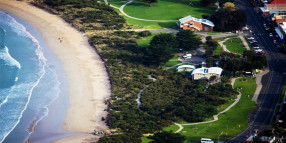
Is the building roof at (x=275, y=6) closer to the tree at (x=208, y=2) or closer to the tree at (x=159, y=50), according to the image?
the tree at (x=208, y=2)

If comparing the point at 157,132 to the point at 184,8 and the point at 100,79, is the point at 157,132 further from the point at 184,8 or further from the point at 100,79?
the point at 184,8

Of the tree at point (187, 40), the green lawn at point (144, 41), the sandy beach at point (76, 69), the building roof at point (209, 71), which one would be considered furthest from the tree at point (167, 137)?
the green lawn at point (144, 41)

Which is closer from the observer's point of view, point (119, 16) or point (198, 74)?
point (198, 74)

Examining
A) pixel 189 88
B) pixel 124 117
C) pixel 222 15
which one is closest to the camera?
pixel 124 117

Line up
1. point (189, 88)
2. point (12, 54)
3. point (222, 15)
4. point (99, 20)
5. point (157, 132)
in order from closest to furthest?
point (157, 132) < point (189, 88) < point (12, 54) < point (222, 15) < point (99, 20)

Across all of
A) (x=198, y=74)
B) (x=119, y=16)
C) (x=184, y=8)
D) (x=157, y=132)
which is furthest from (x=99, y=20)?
(x=157, y=132)

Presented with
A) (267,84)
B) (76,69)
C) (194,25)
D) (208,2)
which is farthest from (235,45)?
(76,69)

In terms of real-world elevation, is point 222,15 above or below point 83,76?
above

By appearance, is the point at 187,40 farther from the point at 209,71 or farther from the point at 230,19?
the point at 209,71
